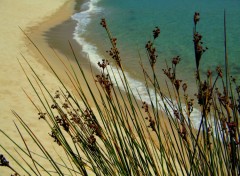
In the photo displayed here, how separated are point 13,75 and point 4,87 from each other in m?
1.05

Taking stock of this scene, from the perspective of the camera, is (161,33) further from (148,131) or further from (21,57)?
(148,131)

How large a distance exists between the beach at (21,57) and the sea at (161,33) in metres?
1.72

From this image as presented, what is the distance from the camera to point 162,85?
1101 cm

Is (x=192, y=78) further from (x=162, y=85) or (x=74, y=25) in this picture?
(x=74, y=25)

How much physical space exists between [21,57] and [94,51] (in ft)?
10.7

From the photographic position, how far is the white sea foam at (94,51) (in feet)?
32.9

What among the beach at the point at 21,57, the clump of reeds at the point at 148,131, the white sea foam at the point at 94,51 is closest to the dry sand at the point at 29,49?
the beach at the point at 21,57

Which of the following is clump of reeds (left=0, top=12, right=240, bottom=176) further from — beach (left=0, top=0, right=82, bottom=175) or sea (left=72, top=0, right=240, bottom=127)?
sea (left=72, top=0, right=240, bottom=127)

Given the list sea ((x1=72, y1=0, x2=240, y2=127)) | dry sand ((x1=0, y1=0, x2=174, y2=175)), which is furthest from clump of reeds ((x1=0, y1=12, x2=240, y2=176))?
sea ((x1=72, y1=0, x2=240, y2=127))

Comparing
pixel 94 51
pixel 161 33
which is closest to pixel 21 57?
pixel 94 51

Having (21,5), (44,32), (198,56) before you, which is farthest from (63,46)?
(198,56)

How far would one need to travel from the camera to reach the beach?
7648 mm

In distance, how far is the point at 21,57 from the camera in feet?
41.9

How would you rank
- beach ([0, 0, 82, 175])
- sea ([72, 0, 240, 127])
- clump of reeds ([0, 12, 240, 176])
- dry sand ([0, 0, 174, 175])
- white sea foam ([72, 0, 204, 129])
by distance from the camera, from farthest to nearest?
sea ([72, 0, 240, 127])
white sea foam ([72, 0, 204, 129])
dry sand ([0, 0, 174, 175])
beach ([0, 0, 82, 175])
clump of reeds ([0, 12, 240, 176])
